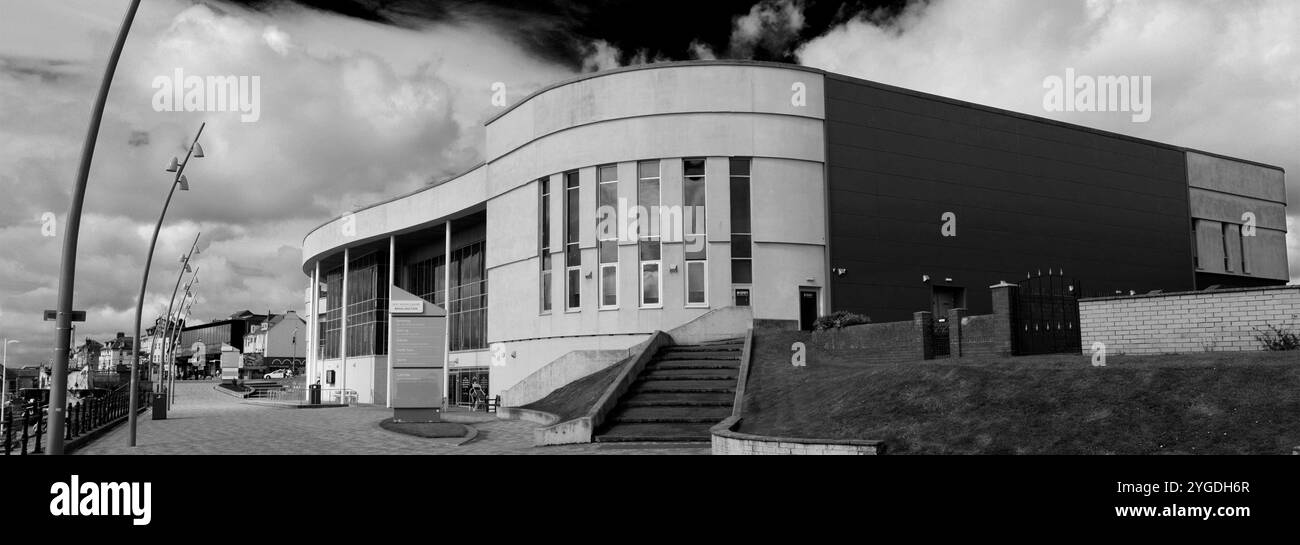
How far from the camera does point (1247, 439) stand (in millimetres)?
10602

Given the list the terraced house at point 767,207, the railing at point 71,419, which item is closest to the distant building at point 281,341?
the terraced house at point 767,207

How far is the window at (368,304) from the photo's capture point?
53875 mm

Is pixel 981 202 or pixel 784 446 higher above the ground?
pixel 981 202

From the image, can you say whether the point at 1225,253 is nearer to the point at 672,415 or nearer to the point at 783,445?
the point at 672,415

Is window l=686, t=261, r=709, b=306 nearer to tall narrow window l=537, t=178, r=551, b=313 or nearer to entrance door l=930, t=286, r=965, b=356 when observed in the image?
tall narrow window l=537, t=178, r=551, b=313

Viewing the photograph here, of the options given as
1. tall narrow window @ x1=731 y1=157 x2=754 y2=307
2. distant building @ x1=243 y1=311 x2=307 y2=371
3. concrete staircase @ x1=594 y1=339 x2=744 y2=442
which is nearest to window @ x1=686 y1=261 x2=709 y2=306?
tall narrow window @ x1=731 y1=157 x2=754 y2=307

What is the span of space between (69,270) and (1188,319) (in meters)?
18.4

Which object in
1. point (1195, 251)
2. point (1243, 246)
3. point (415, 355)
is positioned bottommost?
point (415, 355)

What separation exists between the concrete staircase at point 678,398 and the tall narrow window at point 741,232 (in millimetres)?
4610

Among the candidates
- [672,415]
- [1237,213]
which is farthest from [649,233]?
[1237,213]

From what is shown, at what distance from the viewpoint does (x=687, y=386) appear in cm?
2253

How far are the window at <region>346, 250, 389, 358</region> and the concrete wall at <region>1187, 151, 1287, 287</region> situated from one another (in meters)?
43.8

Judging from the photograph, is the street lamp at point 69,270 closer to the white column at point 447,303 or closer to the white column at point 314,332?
the white column at point 447,303
